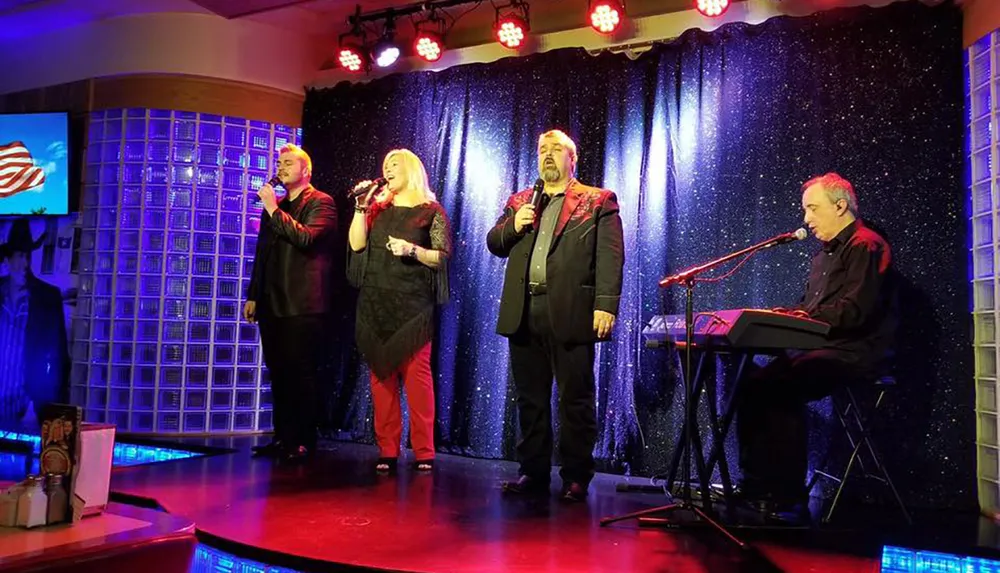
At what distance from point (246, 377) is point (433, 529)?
3133 millimetres

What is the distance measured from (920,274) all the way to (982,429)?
2.51ft

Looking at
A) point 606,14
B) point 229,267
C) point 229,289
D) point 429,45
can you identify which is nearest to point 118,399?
point 229,289

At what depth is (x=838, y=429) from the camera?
12.1ft

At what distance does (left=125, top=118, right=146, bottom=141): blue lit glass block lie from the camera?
543 centimetres

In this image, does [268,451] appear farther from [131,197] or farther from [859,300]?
[859,300]

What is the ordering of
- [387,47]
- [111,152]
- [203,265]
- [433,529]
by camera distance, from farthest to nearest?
[111,152] → [203,265] → [387,47] → [433,529]

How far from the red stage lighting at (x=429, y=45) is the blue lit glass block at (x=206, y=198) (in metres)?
1.76

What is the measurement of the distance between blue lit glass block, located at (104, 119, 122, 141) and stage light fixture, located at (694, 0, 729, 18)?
4041mm

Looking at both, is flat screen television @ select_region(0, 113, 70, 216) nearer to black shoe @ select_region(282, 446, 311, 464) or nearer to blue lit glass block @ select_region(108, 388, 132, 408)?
blue lit glass block @ select_region(108, 388, 132, 408)

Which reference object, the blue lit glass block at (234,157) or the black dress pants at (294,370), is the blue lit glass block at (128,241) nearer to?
the blue lit glass block at (234,157)

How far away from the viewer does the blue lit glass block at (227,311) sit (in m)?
5.41

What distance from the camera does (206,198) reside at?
17.7 feet

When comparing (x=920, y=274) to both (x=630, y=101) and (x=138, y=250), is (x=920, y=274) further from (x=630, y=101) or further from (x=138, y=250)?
(x=138, y=250)

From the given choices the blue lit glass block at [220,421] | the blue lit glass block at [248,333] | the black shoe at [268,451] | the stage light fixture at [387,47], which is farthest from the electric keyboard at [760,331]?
the blue lit glass block at [220,421]
